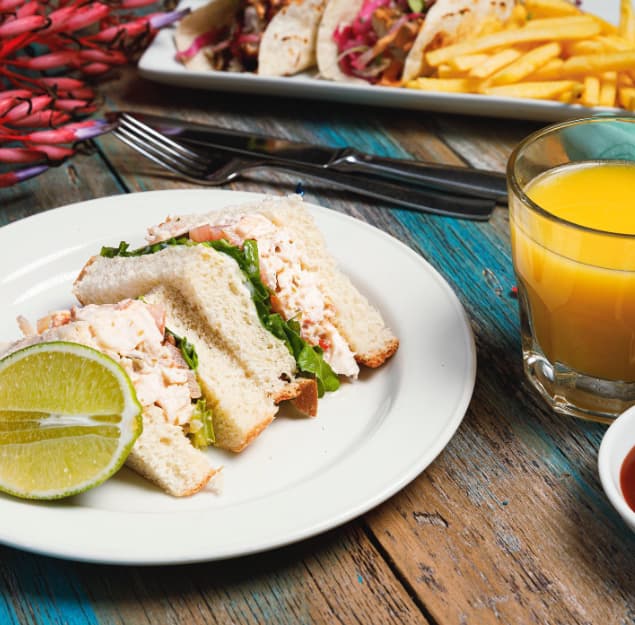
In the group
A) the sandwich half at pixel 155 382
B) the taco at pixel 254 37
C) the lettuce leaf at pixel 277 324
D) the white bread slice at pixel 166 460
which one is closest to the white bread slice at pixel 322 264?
the lettuce leaf at pixel 277 324

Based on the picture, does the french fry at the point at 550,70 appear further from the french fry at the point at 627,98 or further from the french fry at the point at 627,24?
the french fry at the point at 627,24

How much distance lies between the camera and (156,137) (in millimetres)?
3830

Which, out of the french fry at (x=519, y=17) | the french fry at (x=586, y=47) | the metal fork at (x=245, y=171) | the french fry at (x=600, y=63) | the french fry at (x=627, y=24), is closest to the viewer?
the metal fork at (x=245, y=171)

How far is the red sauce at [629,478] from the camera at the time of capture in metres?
2.17

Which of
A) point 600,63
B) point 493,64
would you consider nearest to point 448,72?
point 493,64

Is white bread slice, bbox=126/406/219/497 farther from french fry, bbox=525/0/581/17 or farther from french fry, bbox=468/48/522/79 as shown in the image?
french fry, bbox=525/0/581/17

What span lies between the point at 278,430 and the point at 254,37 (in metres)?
2.56

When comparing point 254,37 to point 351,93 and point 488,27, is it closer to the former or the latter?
point 351,93

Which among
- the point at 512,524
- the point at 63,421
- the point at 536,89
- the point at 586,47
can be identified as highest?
the point at 63,421

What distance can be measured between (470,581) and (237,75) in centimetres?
287

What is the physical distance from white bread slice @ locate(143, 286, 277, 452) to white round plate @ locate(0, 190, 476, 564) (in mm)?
72

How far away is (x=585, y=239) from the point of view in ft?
7.59

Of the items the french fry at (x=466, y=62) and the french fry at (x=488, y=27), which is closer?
the french fry at (x=466, y=62)

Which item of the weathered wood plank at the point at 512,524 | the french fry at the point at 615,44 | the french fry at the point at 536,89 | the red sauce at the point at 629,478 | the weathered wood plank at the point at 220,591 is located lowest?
the weathered wood plank at the point at 512,524
